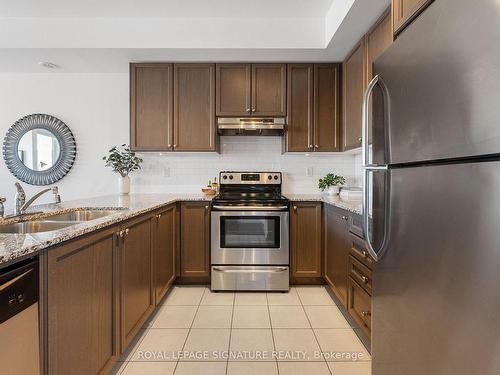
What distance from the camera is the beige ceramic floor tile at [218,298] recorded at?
2.60 metres

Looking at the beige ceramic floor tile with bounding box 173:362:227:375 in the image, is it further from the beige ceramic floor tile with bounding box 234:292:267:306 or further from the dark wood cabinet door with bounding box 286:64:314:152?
the dark wood cabinet door with bounding box 286:64:314:152

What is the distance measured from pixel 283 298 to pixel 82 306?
6.10 ft

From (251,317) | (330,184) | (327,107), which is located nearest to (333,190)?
(330,184)

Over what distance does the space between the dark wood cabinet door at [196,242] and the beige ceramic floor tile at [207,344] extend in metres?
0.85

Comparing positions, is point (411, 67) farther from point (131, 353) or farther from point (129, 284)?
point (131, 353)

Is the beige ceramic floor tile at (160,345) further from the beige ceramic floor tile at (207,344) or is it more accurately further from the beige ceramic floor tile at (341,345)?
the beige ceramic floor tile at (341,345)

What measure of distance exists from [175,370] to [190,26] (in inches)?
108

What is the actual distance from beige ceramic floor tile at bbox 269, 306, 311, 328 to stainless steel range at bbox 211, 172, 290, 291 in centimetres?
35

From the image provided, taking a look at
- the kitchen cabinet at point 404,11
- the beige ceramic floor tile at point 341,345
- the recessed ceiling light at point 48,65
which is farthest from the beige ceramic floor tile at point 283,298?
the recessed ceiling light at point 48,65

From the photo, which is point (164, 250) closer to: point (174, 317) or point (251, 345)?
point (174, 317)

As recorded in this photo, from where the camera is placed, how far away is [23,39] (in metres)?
2.74

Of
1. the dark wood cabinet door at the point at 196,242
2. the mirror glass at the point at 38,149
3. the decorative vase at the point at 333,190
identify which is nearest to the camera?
the dark wood cabinet door at the point at 196,242

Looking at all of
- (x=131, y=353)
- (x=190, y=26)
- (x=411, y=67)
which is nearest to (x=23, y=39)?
(x=190, y=26)

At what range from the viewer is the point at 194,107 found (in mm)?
3123
